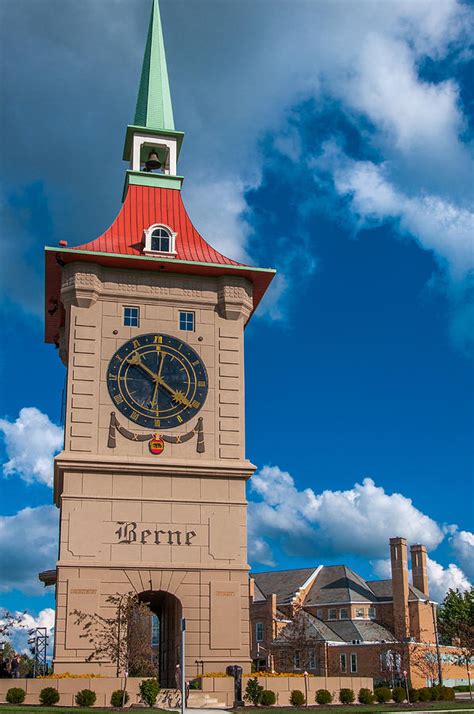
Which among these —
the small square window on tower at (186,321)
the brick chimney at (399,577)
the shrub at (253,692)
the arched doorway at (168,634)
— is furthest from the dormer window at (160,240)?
the brick chimney at (399,577)

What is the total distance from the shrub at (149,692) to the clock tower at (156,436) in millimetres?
4478

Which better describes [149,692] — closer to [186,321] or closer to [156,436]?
[156,436]

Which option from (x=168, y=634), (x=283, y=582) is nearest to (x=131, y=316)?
(x=168, y=634)

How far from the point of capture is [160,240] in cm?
4625

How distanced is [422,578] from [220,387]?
62.3 meters

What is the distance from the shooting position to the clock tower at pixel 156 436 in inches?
1545

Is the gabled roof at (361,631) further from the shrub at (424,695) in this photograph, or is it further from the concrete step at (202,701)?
the concrete step at (202,701)

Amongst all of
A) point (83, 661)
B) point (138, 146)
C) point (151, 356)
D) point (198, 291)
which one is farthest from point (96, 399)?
point (138, 146)

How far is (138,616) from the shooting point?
1491 inches

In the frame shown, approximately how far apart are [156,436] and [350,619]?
2160 inches

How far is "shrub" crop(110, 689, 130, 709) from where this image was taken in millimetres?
33031

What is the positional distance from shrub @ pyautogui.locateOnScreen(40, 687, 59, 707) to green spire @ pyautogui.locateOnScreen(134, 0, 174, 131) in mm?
31293

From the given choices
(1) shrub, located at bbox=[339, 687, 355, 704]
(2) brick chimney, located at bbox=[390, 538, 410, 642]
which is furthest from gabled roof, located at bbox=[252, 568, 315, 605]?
(1) shrub, located at bbox=[339, 687, 355, 704]

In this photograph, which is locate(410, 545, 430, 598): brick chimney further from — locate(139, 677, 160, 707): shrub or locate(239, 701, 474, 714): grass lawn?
locate(139, 677, 160, 707): shrub
